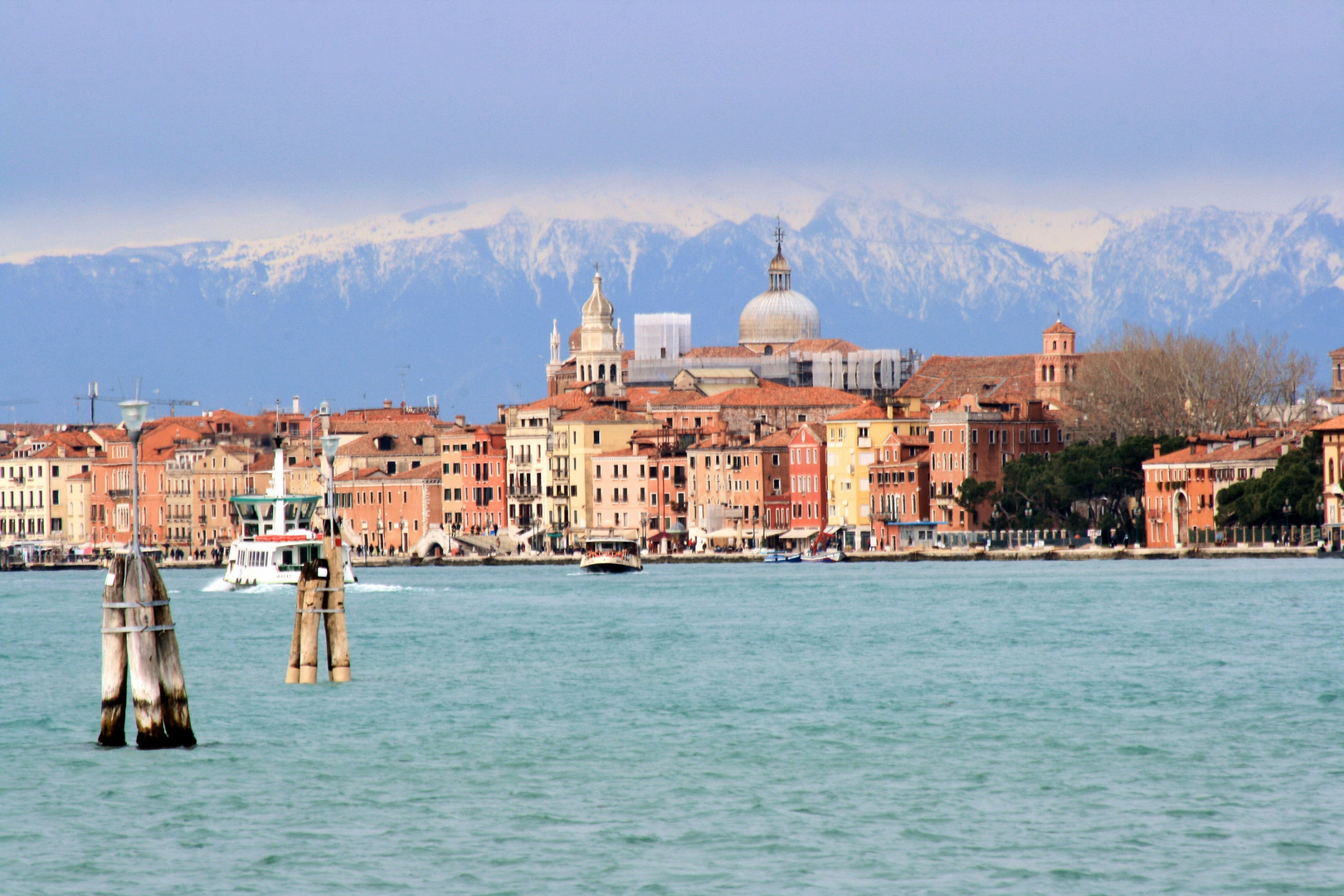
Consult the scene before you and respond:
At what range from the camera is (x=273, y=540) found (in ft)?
198

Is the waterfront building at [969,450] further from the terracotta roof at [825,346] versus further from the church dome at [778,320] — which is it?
the church dome at [778,320]

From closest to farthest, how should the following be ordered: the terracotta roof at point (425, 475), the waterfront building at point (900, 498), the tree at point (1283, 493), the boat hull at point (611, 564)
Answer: the tree at point (1283, 493) < the boat hull at point (611, 564) < the waterfront building at point (900, 498) < the terracotta roof at point (425, 475)

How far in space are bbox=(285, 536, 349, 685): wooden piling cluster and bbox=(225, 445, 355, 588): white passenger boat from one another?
30.7 m

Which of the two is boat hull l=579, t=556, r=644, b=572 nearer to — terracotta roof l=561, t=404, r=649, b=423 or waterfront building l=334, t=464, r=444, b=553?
terracotta roof l=561, t=404, r=649, b=423

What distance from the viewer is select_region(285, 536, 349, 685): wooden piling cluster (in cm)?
2495

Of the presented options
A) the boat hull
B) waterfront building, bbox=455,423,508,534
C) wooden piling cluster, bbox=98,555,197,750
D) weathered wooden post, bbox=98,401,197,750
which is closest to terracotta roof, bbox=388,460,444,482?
waterfront building, bbox=455,423,508,534

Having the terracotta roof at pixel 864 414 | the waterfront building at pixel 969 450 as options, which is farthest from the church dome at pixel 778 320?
the waterfront building at pixel 969 450

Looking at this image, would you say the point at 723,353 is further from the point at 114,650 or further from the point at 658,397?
the point at 114,650

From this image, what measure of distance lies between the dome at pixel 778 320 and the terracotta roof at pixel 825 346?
4.96 m

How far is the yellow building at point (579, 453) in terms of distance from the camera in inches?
3895

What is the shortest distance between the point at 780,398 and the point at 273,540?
45659mm

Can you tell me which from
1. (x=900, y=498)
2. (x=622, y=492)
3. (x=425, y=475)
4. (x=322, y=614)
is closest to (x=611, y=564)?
(x=900, y=498)

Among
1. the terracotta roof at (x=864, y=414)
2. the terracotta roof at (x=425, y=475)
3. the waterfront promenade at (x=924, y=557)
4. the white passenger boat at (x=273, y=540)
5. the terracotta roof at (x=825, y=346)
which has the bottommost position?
the waterfront promenade at (x=924, y=557)

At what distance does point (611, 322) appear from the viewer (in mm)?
125500
